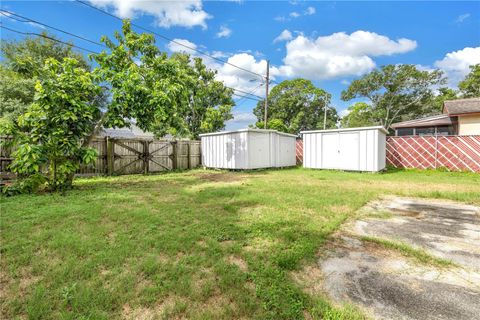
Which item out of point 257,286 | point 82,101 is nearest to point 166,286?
point 257,286

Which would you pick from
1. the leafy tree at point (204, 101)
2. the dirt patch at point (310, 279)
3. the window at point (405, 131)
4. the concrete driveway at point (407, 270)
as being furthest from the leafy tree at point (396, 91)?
the dirt patch at point (310, 279)

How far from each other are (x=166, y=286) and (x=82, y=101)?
5.44 meters

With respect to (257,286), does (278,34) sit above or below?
above

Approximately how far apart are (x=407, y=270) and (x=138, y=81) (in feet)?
22.5

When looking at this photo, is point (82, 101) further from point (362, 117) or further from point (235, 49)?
point (362, 117)

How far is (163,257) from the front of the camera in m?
2.38

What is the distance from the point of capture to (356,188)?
20.4 feet

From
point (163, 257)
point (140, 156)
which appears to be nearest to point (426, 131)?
point (140, 156)

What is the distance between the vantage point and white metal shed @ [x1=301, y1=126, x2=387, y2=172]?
377 inches

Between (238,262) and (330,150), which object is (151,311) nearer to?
(238,262)

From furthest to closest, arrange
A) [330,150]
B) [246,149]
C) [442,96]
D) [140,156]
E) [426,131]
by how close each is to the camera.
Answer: [442,96]
[426,131]
[330,150]
[246,149]
[140,156]

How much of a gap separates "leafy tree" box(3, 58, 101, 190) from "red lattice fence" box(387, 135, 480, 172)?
12950mm

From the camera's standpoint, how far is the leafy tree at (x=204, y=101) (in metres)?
17.6

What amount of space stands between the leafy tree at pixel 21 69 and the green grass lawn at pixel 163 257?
301cm
